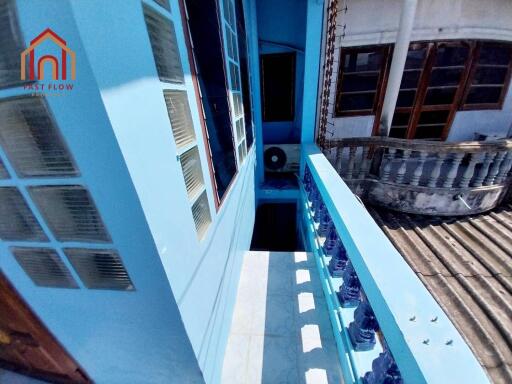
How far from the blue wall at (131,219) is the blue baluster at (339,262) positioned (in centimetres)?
92

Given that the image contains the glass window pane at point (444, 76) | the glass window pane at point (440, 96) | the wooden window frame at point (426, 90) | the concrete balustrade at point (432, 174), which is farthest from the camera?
the glass window pane at point (440, 96)

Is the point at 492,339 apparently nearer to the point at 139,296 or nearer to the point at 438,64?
the point at 139,296

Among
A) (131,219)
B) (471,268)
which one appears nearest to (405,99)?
(471,268)

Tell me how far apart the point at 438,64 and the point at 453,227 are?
11.2 ft

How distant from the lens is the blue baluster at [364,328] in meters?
1.16

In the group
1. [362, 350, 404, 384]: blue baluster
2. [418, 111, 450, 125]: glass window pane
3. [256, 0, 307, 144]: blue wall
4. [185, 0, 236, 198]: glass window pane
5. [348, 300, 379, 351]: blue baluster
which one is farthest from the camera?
[418, 111, 450, 125]: glass window pane

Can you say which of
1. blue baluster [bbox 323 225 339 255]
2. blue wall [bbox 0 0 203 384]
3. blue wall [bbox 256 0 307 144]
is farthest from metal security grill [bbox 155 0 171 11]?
blue wall [bbox 256 0 307 144]

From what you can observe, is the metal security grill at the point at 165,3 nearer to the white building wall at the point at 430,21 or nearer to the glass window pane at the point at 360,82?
the white building wall at the point at 430,21

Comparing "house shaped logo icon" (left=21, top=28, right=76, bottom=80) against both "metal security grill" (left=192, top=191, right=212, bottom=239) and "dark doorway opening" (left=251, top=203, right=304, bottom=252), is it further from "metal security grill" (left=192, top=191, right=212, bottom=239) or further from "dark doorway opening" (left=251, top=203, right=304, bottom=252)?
"dark doorway opening" (left=251, top=203, right=304, bottom=252)

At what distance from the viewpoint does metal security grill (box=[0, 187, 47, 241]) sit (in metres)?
0.78

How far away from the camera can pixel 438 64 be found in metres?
4.48

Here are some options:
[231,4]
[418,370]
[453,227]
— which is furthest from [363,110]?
[418,370]

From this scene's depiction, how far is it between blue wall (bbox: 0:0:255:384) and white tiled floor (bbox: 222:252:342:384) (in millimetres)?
285

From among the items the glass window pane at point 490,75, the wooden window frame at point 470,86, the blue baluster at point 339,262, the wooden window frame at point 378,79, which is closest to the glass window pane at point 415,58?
the wooden window frame at point 378,79
